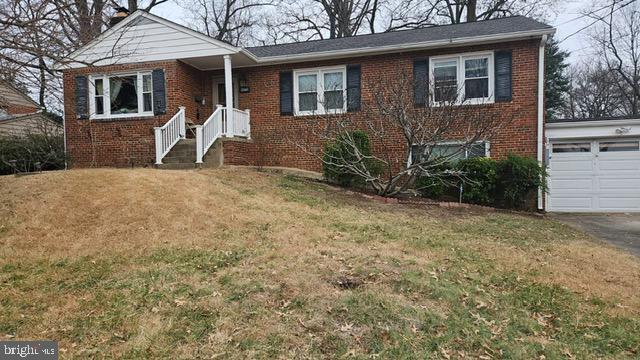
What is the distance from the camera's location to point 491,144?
1180cm

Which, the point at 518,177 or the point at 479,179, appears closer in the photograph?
the point at 518,177

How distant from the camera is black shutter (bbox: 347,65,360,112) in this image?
504 inches

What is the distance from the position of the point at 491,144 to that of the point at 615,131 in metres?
3.86

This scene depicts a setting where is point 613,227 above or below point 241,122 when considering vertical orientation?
below

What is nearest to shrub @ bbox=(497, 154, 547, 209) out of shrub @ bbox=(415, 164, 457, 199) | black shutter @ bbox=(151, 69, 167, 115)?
shrub @ bbox=(415, 164, 457, 199)

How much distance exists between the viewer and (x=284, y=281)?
4.43m

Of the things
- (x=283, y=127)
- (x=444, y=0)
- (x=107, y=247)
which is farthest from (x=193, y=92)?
(x=444, y=0)

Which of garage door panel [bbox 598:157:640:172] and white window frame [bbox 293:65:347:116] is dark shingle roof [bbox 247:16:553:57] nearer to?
white window frame [bbox 293:65:347:116]

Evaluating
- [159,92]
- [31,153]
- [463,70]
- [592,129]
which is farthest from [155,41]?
[592,129]

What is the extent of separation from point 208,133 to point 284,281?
8106mm

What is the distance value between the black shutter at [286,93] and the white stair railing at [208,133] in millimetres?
2079

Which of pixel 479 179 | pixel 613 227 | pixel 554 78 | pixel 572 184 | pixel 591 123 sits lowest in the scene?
pixel 613 227

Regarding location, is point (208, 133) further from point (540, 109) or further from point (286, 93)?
point (540, 109)

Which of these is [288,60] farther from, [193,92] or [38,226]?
Result: [38,226]
